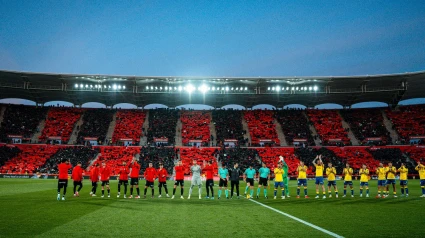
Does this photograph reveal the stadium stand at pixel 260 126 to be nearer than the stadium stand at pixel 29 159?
No

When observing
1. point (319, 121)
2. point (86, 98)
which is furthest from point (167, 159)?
point (319, 121)

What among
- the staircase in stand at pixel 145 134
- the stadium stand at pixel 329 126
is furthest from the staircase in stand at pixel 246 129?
the staircase in stand at pixel 145 134

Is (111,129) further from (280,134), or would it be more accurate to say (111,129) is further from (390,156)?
(390,156)

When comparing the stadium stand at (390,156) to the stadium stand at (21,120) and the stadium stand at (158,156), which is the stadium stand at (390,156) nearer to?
the stadium stand at (158,156)

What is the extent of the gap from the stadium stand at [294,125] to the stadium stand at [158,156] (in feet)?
66.4

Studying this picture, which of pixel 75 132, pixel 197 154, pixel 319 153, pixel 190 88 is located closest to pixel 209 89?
pixel 190 88

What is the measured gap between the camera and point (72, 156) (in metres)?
47.3

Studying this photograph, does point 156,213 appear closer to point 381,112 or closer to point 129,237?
point 129,237

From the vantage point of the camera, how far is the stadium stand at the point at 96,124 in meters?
53.7

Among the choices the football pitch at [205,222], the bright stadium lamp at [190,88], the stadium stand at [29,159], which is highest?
the bright stadium lamp at [190,88]

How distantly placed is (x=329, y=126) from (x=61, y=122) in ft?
156

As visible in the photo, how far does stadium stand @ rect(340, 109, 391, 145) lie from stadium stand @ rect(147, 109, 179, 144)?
104 feet

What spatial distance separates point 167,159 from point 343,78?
30.1m

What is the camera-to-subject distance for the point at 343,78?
49.8m
